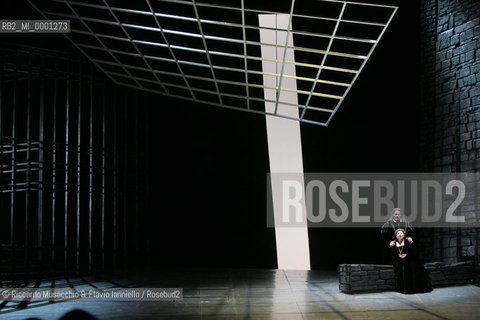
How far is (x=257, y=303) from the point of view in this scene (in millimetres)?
6156

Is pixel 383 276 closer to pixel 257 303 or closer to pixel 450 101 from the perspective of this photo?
pixel 257 303

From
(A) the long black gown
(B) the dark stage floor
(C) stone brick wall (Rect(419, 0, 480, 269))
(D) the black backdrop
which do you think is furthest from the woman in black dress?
(D) the black backdrop

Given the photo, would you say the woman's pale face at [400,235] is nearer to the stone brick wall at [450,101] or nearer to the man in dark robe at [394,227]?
the man in dark robe at [394,227]

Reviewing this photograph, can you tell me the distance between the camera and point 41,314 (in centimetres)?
537

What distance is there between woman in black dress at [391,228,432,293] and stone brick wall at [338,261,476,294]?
0.16 m

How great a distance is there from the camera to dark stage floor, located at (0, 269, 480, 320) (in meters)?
5.39

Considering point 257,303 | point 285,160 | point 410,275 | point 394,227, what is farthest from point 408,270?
point 285,160

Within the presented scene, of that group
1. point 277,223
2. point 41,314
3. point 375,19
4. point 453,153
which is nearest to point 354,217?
point 277,223

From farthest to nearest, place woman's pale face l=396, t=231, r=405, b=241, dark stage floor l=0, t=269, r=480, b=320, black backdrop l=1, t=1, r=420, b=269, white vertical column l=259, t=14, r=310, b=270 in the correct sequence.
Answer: white vertical column l=259, t=14, r=310, b=270
black backdrop l=1, t=1, r=420, b=269
woman's pale face l=396, t=231, r=405, b=241
dark stage floor l=0, t=269, r=480, b=320

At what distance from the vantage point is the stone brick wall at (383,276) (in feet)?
22.2

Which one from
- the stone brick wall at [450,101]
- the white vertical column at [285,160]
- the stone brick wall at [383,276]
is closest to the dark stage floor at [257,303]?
the stone brick wall at [383,276]

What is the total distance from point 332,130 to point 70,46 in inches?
195

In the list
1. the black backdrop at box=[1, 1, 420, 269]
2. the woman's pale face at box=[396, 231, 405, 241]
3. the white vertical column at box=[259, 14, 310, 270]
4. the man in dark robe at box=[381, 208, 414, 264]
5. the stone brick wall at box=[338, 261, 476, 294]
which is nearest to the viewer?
the stone brick wall at box=[338, 261, 476, 294]

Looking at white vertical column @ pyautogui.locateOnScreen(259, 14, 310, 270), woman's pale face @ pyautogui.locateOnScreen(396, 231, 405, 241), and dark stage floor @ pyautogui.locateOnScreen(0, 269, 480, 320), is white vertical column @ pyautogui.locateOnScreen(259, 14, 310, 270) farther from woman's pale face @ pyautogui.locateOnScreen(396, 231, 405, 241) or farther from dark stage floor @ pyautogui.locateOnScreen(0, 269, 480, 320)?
woman's pale face @ pyautogui.locateOnScreen(396, 231, 405, 241)
